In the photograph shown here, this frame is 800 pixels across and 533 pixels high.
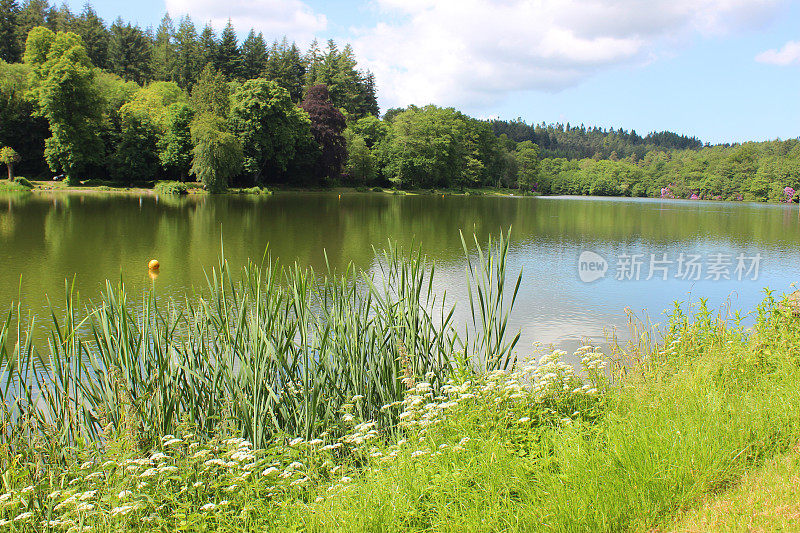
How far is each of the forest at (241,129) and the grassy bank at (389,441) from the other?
3757 centimetres

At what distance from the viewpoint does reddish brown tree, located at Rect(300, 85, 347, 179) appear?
167ft

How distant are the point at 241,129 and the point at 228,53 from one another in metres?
25.9

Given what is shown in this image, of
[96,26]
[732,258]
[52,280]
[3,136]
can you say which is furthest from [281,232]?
[96,26]

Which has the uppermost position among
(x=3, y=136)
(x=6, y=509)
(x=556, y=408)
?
(x=3, y=136)

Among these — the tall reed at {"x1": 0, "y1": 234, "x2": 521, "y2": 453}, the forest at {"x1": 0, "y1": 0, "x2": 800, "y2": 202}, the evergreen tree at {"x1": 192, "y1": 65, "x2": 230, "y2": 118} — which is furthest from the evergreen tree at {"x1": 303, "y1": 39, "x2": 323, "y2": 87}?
the tall reed at {"x1": 0, "y1": 234, "x2": 521, "y2": 453}

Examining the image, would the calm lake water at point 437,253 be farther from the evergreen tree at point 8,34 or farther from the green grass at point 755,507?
the evergreen tree at point 8,34

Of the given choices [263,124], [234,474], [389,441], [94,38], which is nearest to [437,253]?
[389,441]

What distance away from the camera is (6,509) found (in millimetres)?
2916

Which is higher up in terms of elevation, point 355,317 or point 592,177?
point 592,177

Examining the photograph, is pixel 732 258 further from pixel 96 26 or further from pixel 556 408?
pixel 96 26

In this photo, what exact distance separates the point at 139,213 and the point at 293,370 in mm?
23327

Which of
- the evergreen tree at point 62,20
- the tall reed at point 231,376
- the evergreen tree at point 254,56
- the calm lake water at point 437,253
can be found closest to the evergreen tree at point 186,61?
the evergreen tree at point 254,56

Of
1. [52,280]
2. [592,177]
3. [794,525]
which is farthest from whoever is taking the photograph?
[592,177]

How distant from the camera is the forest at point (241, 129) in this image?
4041cm
